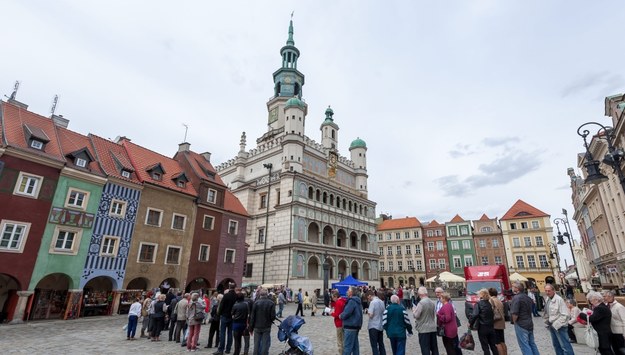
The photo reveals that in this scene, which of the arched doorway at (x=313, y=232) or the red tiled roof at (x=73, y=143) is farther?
the arched doorway at (x=313, y=232)

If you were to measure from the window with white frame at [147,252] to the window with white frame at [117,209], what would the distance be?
2.44 meters

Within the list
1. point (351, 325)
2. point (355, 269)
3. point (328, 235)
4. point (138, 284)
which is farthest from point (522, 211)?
point (351, 325)

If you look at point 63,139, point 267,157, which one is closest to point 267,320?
point 63,139

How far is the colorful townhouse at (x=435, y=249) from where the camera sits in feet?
192

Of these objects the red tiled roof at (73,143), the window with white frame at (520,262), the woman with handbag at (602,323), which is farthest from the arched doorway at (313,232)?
the window with white frame at (520,262)

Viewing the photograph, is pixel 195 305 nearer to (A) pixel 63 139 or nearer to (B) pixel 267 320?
(B) pixel 267 320

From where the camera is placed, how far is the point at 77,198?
18469 mm

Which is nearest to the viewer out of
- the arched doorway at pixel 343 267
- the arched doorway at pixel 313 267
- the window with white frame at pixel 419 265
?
the arched doorway at pixel 313 267

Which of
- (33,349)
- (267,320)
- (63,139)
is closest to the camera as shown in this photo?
(267,320)

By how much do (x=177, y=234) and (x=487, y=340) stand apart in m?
21.2

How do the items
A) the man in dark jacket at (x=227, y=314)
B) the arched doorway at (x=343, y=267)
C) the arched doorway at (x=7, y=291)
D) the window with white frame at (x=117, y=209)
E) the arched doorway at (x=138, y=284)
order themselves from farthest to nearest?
1. the arched doorway at (x=343, y=267)
2. the arched doorway at (x=138, y=284)
3. the window with white frame at (x=117, y=209)
4. the arched doorway at (x=7, y=291)
5. the man in dark jacket at (x=227, y=314)

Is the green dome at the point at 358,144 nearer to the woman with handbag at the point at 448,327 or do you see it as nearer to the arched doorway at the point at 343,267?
the arched doorway at the point at 343,267

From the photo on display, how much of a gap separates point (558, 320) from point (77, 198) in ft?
74.6

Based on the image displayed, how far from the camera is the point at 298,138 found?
41.2 meters
